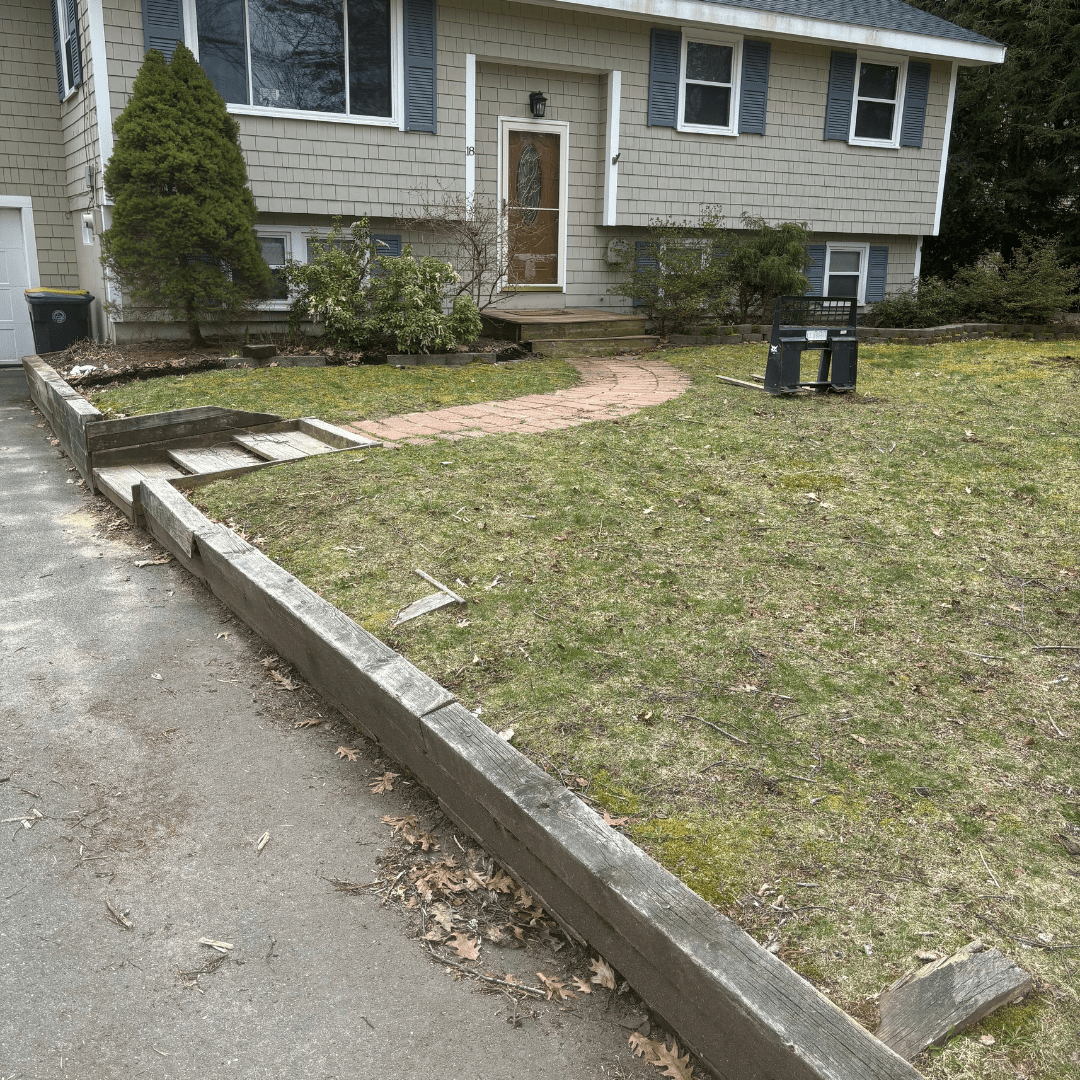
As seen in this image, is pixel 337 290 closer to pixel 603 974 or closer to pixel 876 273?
pixel 603 974

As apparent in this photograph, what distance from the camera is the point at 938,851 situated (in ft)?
7.84

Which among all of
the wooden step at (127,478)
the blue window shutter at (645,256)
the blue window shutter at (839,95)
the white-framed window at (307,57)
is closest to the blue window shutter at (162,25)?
the white-framed window at (307,57)

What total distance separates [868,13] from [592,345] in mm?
7637

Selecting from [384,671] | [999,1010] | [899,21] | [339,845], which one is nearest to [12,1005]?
[339,845]

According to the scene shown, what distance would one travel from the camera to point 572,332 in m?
11.7

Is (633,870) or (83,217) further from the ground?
(83,217)

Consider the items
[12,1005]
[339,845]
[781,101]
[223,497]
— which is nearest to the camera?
[12,1005]

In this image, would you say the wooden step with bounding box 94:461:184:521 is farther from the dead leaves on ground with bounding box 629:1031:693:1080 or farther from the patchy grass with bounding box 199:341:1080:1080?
the dead leaves on ground with bounding box 629:1031:693:1080

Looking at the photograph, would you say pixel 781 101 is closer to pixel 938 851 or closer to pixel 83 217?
pixel 83 217

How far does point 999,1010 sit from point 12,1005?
2128 mm

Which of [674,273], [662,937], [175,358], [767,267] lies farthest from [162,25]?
[662,937]

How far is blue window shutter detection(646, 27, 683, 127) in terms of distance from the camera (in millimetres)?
12914

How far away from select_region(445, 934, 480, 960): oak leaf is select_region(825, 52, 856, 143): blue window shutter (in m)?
14.6

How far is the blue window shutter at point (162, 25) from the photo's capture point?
1015cm
